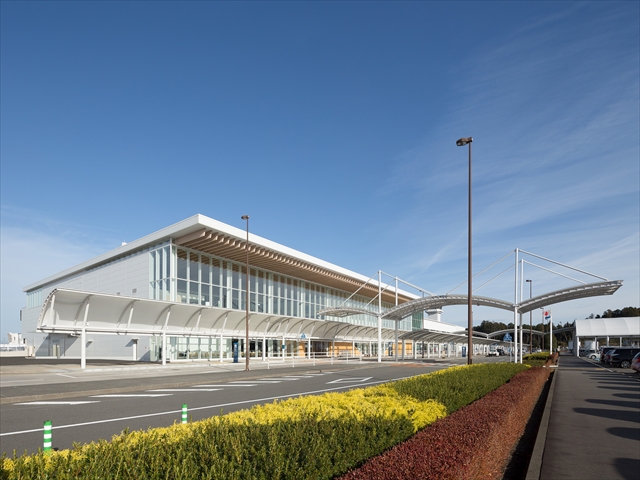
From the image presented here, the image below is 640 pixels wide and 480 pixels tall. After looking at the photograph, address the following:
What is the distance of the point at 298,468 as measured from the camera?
4.51 metres

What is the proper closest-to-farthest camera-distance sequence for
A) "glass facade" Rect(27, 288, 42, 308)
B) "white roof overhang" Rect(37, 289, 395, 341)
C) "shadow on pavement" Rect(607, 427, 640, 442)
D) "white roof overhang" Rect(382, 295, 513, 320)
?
"shadow on pavement" Rect(607, 427, 640, 442) → "white roof overhang" Rect(37, 289, 395, 341) → "white roof overhang" Rect(382, 295, 513, 320) → "glass facade" Rect(27, 288, 42, 308)

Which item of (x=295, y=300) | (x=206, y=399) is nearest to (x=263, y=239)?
(x=295, y=300)

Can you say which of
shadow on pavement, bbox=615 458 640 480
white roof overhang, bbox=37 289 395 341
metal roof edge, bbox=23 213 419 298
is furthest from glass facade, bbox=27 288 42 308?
shadow on pavement, bbox=615 458 640 480

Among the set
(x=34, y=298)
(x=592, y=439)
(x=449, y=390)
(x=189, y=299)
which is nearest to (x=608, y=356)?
(x=189, y=299)

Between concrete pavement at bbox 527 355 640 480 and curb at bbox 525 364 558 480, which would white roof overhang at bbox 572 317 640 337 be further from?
curb at bbox 525 364 558 480

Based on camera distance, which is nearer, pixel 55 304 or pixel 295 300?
pixel 55 304

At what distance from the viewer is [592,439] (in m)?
10.8

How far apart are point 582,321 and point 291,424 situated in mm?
81848

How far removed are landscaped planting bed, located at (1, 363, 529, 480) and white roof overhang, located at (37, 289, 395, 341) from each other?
87.4ft

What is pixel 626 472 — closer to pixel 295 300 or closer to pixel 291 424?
pixel 291 424

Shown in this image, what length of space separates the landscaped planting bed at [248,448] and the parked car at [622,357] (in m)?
48.7

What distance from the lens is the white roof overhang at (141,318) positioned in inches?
1195

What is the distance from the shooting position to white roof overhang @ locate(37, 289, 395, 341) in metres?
30.3

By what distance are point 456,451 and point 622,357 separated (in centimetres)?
5147
